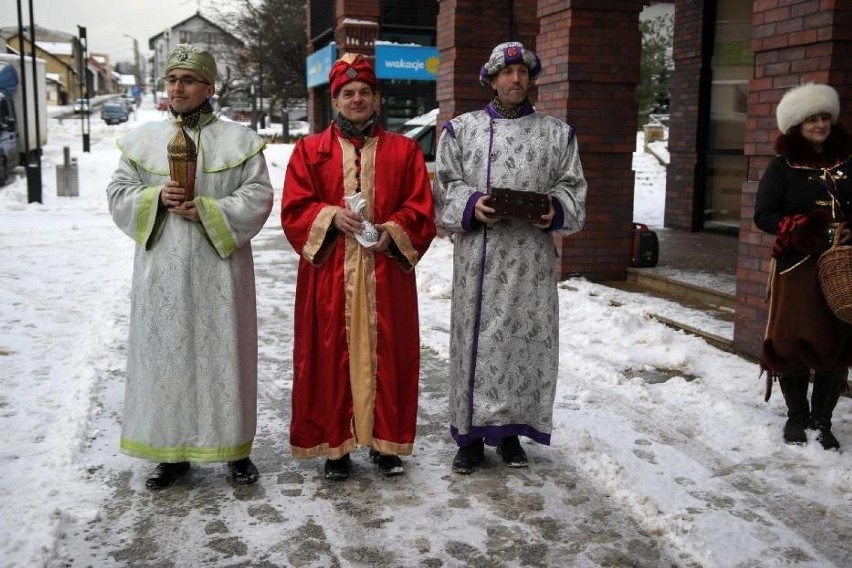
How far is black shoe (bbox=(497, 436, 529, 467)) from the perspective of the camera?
439cm

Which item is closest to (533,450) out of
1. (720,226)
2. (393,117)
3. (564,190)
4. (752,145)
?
(564,190)

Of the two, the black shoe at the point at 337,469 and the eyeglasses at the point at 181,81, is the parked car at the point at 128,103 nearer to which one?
the eyeglasses at the point at 181,81

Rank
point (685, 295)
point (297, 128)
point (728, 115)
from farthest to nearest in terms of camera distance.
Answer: point (297, 128) < point (728, 115) < point (685, 295)

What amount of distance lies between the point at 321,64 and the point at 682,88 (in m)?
11.8

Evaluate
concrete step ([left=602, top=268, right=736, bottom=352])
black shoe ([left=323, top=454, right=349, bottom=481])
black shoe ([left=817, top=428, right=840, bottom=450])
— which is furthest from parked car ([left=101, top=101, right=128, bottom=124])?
black shoe ([left=817, top=428, right=840, bottom=450])

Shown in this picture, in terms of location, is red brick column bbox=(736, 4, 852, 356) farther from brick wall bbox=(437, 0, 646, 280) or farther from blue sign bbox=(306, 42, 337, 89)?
blue sign bbox=(306, 42, 337, 89)

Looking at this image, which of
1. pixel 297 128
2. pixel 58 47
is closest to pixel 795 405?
pixel 297 128

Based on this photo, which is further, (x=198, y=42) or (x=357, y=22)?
(x=198, y=42)

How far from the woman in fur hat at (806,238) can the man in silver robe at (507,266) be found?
46.3 inches

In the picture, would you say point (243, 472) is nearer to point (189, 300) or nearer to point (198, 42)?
point (189, 300)

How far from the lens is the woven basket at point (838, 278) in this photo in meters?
4.29

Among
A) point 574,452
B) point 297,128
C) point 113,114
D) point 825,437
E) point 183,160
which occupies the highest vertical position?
point 113,114

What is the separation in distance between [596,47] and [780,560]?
6249 mm

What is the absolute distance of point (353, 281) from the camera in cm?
411
